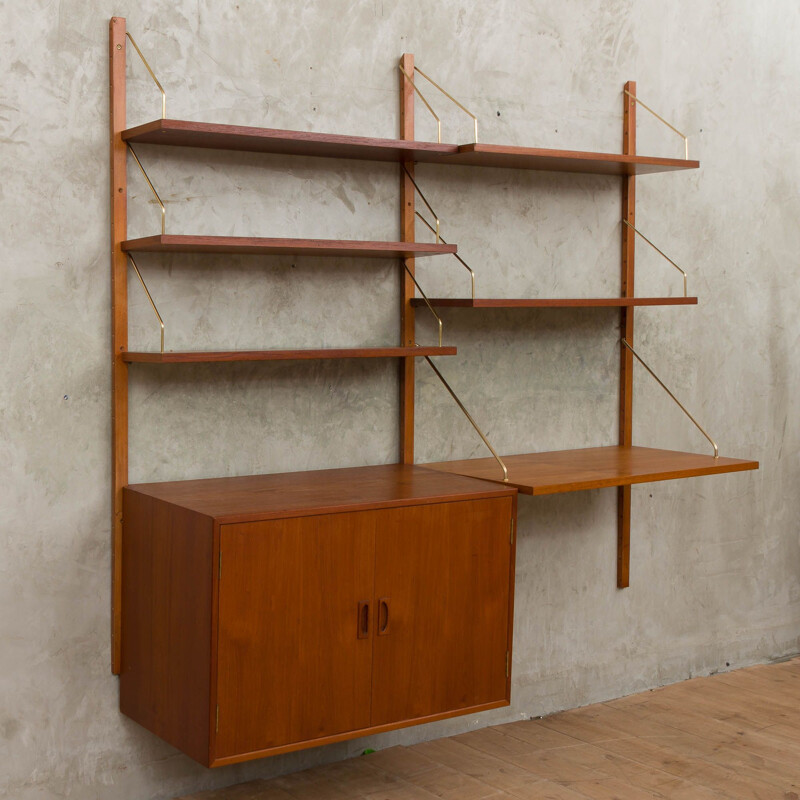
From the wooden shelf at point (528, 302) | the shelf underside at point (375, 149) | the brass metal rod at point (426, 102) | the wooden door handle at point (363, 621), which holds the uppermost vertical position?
the brass metal rod at point (426, 102)

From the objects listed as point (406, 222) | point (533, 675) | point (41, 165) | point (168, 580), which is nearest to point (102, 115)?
point (41, 165)

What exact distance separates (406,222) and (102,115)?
3.37ft

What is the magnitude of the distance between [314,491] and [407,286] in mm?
856

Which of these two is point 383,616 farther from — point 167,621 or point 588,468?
point 588,468

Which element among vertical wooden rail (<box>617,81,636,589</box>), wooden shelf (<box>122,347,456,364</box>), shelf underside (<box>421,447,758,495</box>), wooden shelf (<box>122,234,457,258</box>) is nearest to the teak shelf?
wooden shelf (<box>122,347,456,364</box>)

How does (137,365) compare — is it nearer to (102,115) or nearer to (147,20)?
(102,115)

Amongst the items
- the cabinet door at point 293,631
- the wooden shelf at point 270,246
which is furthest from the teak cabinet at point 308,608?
the wooden shelf at point 270,246

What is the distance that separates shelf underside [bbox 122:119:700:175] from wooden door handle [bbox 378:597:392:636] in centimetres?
129

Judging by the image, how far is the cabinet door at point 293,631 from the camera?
8.66 feet

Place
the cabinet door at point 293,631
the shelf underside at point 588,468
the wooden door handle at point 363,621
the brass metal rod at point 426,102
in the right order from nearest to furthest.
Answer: the cabinet door at point 293,631 → the wooden door handle at point 363,621 → the shelf underside at point 588,468 → the brass metal rod at point 426,102

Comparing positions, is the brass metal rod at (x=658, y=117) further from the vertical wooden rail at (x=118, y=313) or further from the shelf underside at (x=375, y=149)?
the vertical wooden rail at (x=118, y=313)

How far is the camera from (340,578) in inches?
110

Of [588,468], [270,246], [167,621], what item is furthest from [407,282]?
[167,621]

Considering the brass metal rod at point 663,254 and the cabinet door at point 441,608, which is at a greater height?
the brass metal rod at point 663,254
